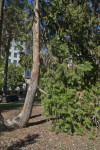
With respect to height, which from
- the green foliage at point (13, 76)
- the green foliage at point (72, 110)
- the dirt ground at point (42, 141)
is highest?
the green foliage at point (13, 76)

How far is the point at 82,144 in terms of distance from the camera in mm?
4355

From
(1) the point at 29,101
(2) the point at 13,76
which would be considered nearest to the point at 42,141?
(1) the point at 29,101

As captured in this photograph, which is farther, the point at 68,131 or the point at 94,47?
the point at 94,47

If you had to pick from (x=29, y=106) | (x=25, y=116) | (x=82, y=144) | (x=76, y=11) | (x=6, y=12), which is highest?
(x=6, y=12)

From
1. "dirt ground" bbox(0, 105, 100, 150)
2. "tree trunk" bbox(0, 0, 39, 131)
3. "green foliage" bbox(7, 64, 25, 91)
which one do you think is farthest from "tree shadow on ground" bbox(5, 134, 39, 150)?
"green foliage" bbox(7, 64, 25, 91)

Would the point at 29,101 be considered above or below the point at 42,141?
above

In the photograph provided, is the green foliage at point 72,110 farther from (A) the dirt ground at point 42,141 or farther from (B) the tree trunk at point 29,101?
(B) the tree trunk at point 29,101

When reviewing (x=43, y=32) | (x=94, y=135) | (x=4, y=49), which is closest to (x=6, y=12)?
(x=4, y=49)

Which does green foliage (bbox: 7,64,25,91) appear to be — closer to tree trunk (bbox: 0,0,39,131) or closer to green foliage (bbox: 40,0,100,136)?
green foliage (bbox: 40,0,100,136)

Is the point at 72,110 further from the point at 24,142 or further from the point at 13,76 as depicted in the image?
the point at 13,76

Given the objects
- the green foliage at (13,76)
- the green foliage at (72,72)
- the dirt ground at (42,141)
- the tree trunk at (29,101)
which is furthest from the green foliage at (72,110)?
the green foliage at (13,76)

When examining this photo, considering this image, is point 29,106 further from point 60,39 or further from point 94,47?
point 94,47

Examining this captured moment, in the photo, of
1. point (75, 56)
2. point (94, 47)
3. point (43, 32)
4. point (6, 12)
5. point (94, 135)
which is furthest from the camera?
point (6, 12)

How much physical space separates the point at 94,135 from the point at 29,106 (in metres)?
2.78
